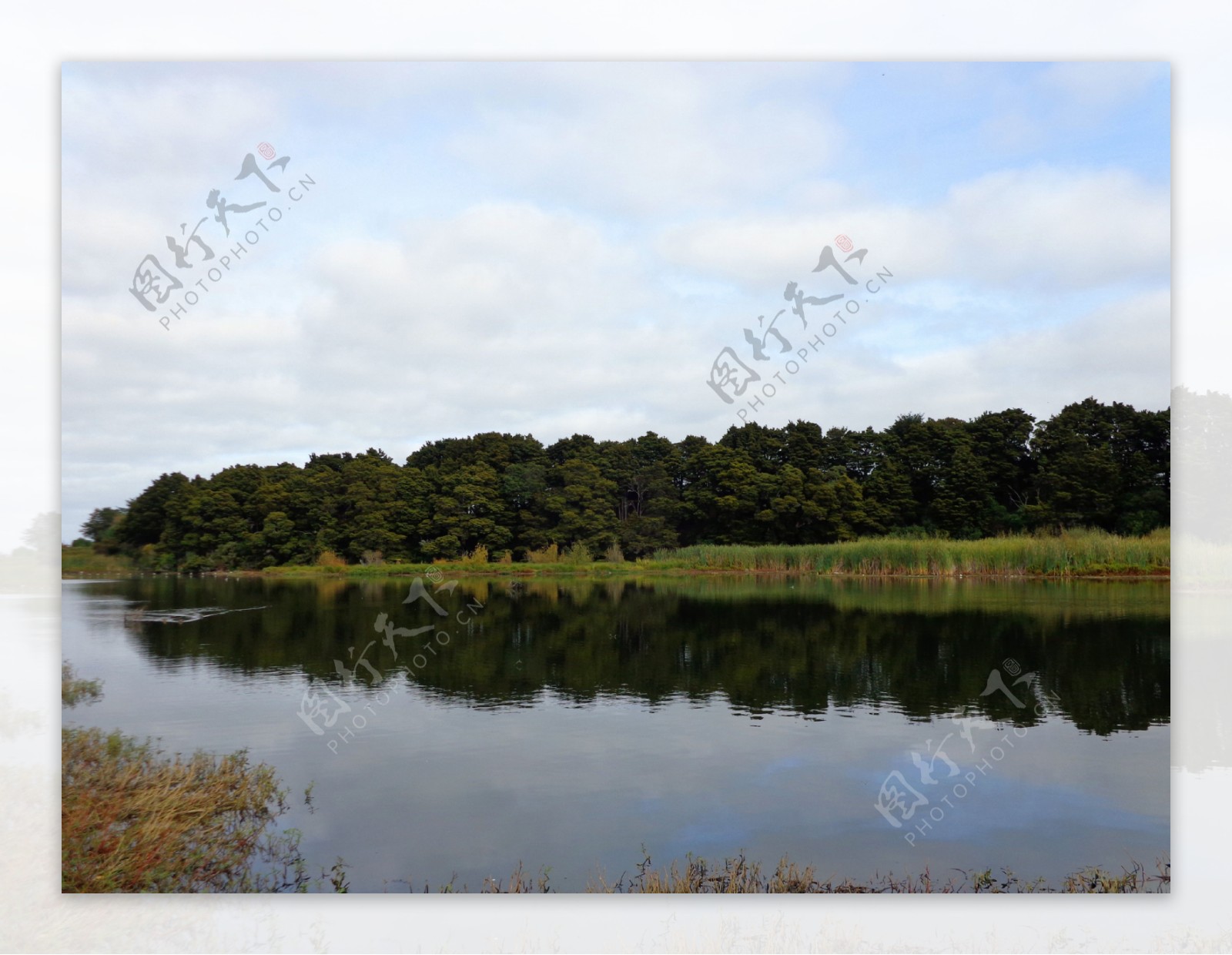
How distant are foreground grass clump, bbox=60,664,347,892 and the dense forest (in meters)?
1.90

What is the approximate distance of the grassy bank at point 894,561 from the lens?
11.0 metres

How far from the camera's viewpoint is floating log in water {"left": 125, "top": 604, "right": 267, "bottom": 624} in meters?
10.7

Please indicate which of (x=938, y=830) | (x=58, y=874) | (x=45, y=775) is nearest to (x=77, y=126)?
(x=45, y=775)

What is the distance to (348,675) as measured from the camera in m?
9.00

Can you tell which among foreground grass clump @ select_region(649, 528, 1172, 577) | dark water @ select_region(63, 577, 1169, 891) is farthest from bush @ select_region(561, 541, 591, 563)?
dark water @ select_region(63, 577, 1169, 891)

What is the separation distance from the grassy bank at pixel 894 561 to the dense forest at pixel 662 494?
215 mm

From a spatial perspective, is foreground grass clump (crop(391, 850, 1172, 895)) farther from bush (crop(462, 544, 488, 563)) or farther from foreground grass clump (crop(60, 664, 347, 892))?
bush (crop(462, 544, 488, 563))

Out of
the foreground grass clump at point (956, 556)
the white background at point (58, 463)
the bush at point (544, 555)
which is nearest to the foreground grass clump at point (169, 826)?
the white background at point (58, 463)

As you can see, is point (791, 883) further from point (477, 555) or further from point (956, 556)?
point (956, 556)

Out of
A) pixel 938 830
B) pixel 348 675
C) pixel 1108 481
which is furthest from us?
pixel 1108 481

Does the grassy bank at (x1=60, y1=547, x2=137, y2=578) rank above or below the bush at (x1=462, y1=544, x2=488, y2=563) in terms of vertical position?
above

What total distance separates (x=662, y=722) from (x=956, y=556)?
391 inches

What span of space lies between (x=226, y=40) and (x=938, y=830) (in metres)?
6.82

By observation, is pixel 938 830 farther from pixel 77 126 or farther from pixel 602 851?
pixel 77 126
